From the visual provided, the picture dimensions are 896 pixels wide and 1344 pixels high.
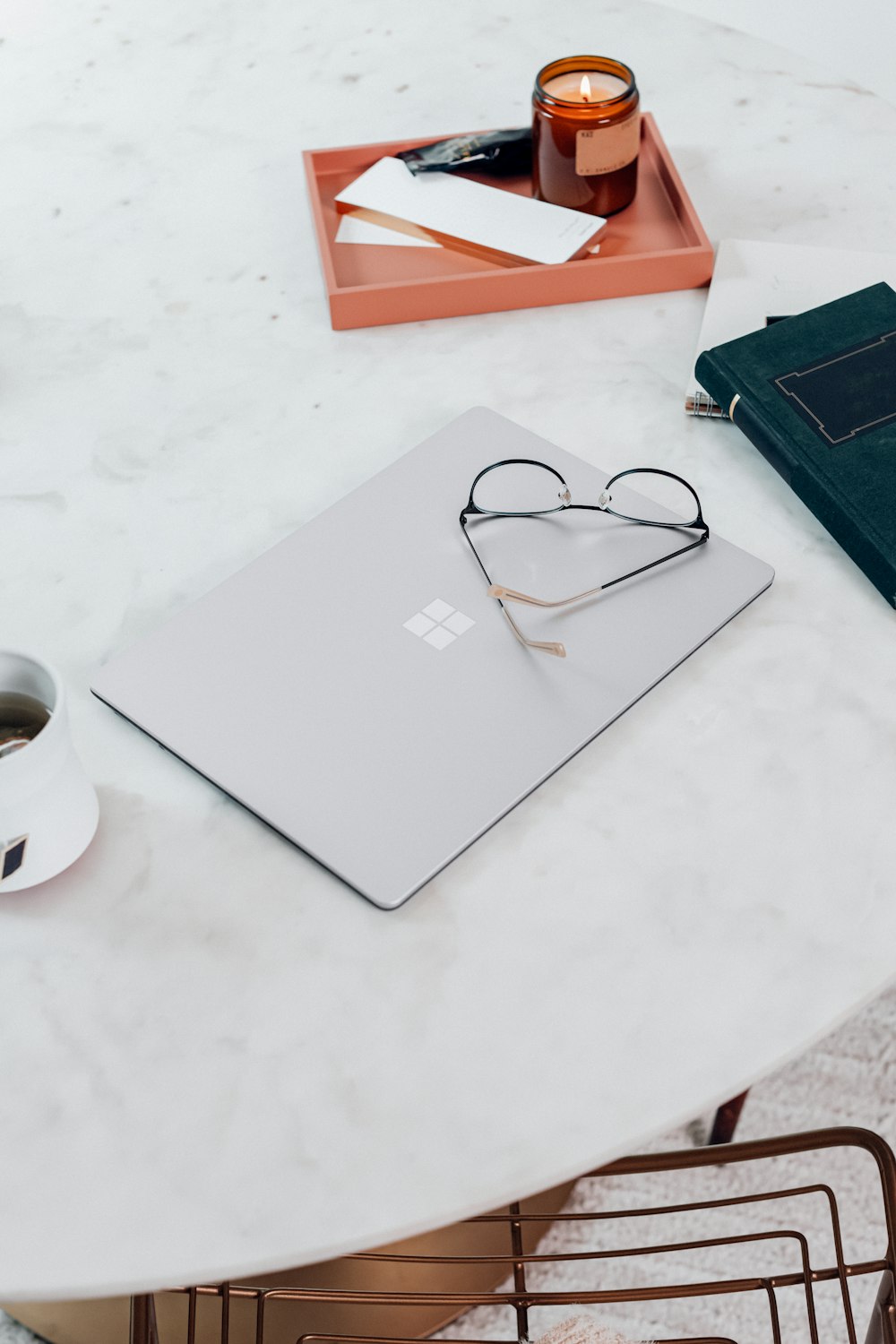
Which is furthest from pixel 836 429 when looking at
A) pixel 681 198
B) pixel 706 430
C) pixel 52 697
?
pixel 52 697

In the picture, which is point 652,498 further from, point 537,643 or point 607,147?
point 607,147

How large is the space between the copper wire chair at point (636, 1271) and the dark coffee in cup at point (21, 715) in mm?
399

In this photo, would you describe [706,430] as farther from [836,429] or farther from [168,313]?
[168,313]

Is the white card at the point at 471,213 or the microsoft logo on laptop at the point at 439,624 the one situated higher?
the white card at the point at 471,213

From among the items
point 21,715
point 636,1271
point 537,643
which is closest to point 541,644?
point 537,643

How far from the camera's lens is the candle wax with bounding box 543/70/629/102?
104 cm

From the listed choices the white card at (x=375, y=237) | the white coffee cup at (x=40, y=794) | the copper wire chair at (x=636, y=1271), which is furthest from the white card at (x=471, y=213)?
the copper wire chair at (x=636, y=1271)

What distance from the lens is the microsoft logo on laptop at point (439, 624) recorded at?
769 mm

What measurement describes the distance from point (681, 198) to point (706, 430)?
0.92ft

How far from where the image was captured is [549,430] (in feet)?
3.05

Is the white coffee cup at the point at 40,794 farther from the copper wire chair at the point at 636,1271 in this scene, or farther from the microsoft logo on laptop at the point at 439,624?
the copper wire chair at the point at 636,1271

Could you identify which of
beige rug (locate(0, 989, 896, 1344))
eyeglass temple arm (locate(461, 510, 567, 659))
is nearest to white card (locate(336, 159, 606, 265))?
eyeglass temple arm (locate(461, 510, 567, 659))

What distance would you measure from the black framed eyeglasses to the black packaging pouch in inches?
16.2

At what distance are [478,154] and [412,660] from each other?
62 centimetres
